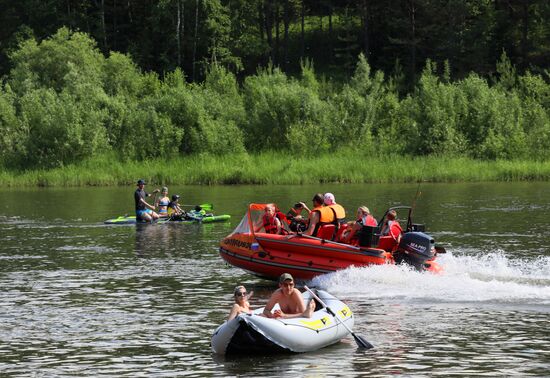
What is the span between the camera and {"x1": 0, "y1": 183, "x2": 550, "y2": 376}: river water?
17.6m

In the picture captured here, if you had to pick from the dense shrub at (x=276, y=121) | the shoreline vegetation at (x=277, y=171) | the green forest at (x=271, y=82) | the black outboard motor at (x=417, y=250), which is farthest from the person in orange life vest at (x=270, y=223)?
the dense shrub at (x=276, y=121)

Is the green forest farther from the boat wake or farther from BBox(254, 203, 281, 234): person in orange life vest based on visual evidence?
the boat wake

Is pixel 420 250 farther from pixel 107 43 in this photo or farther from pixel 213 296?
pixel 107 43

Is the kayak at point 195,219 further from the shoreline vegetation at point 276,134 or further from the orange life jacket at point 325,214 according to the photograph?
the shoreline vegetation at point 276,134

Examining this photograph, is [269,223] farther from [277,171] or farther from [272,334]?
[277,171]

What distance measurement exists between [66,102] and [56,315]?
47.7m

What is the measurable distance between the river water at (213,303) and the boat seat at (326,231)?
4.16 feet

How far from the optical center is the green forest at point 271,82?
218 ft

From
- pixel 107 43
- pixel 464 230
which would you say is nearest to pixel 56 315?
pixel 464 230

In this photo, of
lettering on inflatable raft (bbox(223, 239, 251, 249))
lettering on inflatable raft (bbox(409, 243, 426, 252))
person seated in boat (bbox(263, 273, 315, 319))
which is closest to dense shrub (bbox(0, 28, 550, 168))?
lettering on inflatable raft (bbox(223, 239, 251, 249))

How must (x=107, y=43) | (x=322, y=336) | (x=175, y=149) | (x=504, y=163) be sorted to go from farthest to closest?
1. (x=107, y=43)
2. (x=175, y=149)
3. (x=504, y=163)
4. (x=322, y=336)

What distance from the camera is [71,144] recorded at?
214 feet

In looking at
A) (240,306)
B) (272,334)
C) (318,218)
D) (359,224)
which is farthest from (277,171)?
(272,334)

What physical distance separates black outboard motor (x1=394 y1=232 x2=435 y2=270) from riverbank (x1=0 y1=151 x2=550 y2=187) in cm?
3533
